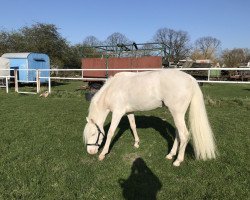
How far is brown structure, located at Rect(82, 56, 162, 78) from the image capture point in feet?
56.9

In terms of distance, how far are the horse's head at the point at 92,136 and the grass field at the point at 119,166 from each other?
0.60 feet

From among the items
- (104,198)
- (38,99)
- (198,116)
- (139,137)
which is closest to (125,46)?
(38,99)

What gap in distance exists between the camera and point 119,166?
4.60 meters

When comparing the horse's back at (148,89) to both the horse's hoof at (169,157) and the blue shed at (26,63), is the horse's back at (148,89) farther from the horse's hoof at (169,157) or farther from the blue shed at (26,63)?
the blue shed at (26,63)

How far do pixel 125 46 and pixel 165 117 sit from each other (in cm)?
1263

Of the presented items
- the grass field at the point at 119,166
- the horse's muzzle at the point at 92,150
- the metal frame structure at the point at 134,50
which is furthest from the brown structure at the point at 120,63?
the horse's muzzle at the point at 92,150

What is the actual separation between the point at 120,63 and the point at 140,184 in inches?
578

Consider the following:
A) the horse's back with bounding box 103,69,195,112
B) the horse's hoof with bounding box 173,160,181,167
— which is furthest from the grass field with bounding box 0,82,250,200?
the horse's back with bounding box 103,69,195,112

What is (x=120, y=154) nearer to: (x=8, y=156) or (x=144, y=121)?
(x=8, y=156)

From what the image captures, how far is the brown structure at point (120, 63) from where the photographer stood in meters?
17.3

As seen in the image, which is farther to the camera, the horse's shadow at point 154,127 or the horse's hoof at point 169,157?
the horse's shadow at point 154,127

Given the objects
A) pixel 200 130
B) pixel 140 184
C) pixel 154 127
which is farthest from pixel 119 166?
pixel 154 127

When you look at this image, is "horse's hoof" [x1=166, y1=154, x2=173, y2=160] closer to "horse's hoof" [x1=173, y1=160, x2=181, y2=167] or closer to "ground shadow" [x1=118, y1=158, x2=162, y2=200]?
"horse's hoof" [x1=173, y1=160, x2=181, y2=167]

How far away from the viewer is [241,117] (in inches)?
316
